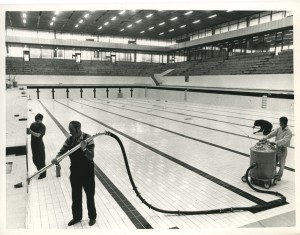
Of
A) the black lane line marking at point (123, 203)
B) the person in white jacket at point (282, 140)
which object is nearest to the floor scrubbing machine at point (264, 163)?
the person in white jacket at point (282, 140)

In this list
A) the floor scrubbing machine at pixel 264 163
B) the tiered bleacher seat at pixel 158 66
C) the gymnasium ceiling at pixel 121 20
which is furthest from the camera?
the gymnasium ceiling at pixel 121 20

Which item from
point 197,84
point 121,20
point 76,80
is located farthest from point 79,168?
point 76,80

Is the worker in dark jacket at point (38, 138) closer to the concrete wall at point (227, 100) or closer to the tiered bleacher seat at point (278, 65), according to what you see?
the concrete wall at point (227, 100)

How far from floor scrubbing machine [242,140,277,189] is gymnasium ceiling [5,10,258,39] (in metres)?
17.3

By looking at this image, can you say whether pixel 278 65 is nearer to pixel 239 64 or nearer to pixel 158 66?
pixel 239 64

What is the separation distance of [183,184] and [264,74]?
578 inches

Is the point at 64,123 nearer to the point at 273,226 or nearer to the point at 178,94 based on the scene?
the point at 273,226

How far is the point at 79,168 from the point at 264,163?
118 inches

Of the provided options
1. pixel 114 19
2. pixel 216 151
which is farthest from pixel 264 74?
pixel 114 19

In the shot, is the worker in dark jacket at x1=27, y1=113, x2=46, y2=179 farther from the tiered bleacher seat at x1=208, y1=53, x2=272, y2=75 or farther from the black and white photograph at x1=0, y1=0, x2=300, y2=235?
the tiered bleacher seat at x1=208, y1=53, x2=272, y2=75

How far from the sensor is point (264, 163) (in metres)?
4.51

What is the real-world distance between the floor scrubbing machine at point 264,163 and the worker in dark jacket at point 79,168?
2739 millimetres

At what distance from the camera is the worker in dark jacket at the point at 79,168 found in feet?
10.9

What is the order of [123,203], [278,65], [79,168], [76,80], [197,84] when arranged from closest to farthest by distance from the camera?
[79,168] → [123,203] → [278,65] → [197,84] → [76,80]
